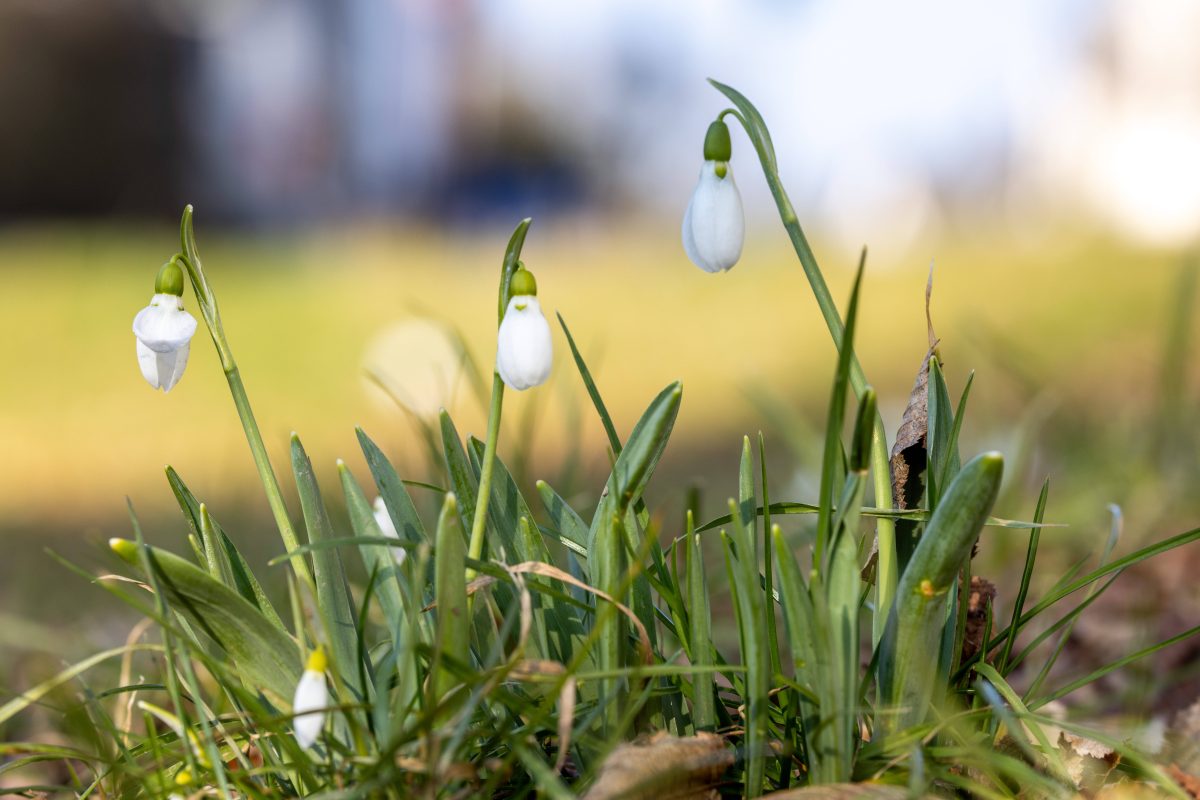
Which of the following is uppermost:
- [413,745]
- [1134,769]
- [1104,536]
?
→ [413,745]

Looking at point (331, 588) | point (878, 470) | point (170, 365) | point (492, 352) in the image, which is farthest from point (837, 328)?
point (492, 352)

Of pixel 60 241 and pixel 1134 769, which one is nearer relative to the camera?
pixel 1134 769

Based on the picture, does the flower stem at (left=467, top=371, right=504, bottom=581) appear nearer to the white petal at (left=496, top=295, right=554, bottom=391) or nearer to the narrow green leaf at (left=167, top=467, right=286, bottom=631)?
the white petal at (left=496, top=295, right=554, bottom=391)

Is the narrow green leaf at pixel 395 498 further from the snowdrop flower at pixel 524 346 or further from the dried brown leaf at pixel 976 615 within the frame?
the dried brown leaf at pixel 976 615

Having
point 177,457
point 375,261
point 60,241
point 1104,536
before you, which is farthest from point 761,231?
point 1104,536

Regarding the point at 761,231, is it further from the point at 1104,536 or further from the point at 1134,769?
the point at 1134,769

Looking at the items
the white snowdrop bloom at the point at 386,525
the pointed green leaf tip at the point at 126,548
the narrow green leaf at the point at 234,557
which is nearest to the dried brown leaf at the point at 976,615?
the white snowdrop bloom at the point at 386,525
